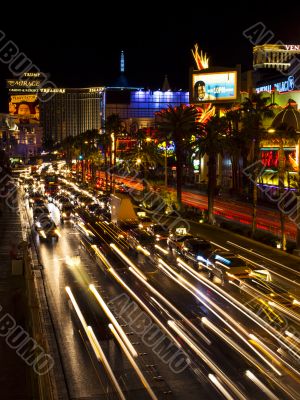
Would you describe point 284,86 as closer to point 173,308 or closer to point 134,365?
point 173,308

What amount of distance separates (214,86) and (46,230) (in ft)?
174

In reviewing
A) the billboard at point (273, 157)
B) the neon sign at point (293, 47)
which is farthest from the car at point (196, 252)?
the neon sign at point (293, 47)

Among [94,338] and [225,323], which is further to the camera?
[225,323]

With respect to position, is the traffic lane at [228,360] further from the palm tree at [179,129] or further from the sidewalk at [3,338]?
the palm tree at [179,129]

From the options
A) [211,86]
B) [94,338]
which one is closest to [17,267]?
[94,338]

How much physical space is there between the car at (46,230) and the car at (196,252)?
41.6ft

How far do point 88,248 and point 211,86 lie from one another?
5654 centimetres

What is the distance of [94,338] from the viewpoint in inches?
749

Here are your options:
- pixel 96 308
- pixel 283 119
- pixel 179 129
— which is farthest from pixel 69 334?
pixel 283 119

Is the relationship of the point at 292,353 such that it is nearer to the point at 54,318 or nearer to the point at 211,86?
the point at 54,318

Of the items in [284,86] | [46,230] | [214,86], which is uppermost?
[214,86]

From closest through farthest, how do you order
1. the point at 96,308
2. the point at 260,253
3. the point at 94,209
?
the point at 96,308 → the point at 260,253 → the point at 94,209

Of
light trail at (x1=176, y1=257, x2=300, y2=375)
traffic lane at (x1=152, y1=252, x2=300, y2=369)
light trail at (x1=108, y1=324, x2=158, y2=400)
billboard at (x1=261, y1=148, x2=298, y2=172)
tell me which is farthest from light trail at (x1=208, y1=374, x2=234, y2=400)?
billboard at (x1=261, y1=148, x2=298, y2=172)

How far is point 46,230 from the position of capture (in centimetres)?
4344
